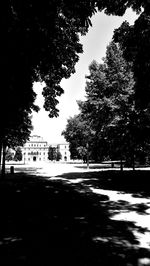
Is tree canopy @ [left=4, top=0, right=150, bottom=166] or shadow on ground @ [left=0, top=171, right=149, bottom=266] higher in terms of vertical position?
tree canopy @ [left=4, top=0, right=150, bottom=166]

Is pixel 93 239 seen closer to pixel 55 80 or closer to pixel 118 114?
pixel 55 80

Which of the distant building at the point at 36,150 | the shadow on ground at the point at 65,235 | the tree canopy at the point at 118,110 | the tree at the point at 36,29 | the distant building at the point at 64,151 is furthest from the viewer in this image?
the distant building at the point at 64,151

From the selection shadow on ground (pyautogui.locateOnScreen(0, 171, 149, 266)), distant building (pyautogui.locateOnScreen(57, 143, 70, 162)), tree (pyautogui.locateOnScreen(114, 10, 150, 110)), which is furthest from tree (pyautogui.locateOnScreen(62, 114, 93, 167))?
distant building (pyautogui.locateOnScreen(57, 143, 70, 162))

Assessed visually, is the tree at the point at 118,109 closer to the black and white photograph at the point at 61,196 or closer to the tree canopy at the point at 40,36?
the black and white photograph at the point at 61,196

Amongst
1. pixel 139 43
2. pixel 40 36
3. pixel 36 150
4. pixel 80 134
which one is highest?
pixel 139 43

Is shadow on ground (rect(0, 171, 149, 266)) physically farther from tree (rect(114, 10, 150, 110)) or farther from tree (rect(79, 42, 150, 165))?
tree (rect(79, 42, 150, 165))

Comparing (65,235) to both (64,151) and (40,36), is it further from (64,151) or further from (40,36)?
(64,151)

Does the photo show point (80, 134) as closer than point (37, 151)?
Yes

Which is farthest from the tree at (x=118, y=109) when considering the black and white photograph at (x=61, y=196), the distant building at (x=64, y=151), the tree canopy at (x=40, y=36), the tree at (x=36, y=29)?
the distant building at (x=64, y=151)

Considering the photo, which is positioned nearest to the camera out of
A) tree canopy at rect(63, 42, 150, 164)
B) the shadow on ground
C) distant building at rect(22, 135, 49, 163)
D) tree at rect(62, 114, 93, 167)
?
the shadow on ground

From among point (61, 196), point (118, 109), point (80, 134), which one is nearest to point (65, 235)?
point (61, 196)

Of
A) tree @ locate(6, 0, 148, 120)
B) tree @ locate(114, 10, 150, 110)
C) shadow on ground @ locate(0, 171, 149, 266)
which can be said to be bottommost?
shadow on ground @ locate(0, 171, 149, 266)

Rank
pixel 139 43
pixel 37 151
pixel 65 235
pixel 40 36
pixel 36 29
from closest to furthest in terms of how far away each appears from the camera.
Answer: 1. pixel 65 235
2. pixel 36 29
3. pixel 40 36
4. pixel 139 43
5. pixel 37 151

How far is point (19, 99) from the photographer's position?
10047 mm
